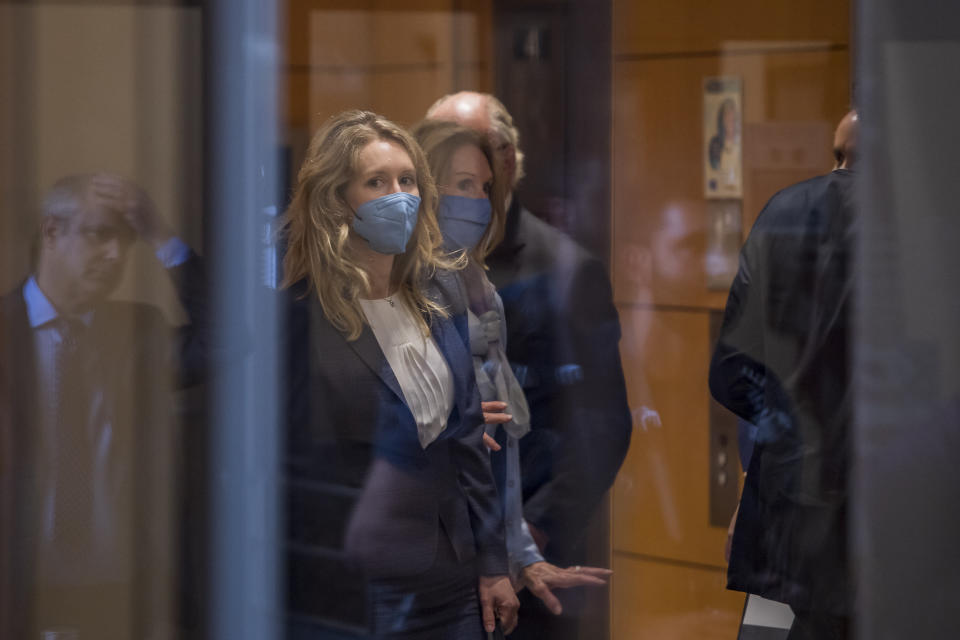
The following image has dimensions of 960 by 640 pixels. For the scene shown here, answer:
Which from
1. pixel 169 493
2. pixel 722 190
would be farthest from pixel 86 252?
pixel 722 190

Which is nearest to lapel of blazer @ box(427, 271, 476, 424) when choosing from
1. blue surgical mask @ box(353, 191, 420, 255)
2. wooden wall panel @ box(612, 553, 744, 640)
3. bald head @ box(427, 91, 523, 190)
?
blue surgical mask @ box(353, 191, 420, 255)

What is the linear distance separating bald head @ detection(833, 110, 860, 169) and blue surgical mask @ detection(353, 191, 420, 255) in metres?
0.81

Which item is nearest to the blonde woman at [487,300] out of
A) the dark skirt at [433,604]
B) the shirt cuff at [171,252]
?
the dark skirt at [433,604]

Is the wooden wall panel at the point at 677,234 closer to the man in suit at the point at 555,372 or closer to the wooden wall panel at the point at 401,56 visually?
the man in suit at the point at 555,372

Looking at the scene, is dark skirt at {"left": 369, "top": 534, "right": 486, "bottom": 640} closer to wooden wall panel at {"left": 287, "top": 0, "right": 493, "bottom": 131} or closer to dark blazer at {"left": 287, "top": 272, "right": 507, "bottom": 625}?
dark blazer at {"left": 287, "top": 272, "right": 507, "bottom": 625}

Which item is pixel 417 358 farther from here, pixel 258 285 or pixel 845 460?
pixel 845 460

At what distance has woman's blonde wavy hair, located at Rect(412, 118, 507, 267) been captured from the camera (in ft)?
7.17

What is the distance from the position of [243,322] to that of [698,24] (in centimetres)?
106

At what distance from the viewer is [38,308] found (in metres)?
2.04

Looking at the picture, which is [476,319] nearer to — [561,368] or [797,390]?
[561,368]

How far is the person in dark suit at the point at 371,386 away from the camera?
2.12m

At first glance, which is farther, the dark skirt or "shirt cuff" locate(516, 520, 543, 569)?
"shirt cuff" locate(516, 520, 543, 569)

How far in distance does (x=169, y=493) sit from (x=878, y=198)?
144 centimetres

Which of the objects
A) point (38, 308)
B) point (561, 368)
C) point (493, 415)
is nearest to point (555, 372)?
point (561, 368)
